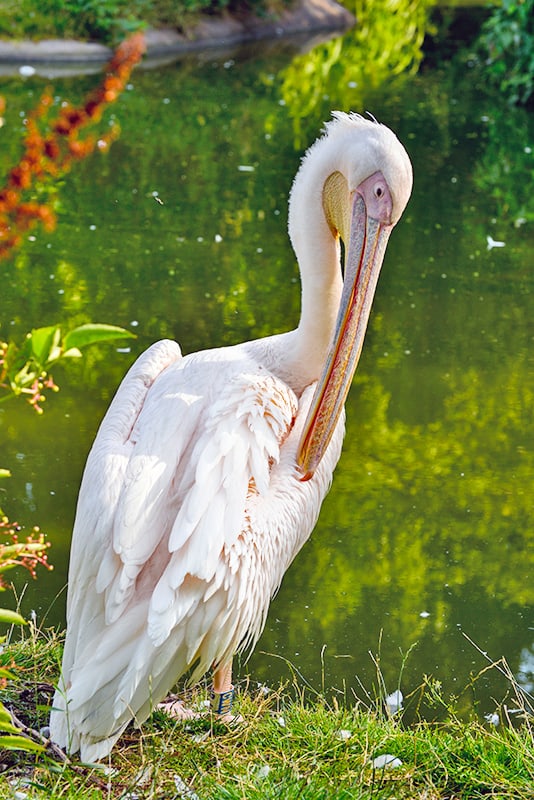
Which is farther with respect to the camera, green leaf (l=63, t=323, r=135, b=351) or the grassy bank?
the grassy bank

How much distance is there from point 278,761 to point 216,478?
0.61 meters

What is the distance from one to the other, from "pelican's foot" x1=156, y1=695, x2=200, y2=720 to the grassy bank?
1.7 inches

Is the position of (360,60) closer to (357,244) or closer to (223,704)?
(357,244)

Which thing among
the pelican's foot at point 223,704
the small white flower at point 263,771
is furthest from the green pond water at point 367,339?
the small white flower at point 263,771

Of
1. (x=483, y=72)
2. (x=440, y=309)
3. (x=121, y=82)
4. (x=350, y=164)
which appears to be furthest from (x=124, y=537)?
(x=483, y=72)

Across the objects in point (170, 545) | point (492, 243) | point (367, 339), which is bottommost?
point (367, 339)

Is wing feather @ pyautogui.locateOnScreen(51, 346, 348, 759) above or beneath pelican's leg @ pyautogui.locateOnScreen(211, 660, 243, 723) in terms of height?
above

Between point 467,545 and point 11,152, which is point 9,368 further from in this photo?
point 11,152

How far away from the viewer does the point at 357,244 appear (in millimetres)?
2684

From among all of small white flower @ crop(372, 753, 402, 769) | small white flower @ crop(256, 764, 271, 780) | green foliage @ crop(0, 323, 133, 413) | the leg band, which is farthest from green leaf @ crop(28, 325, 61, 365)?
the leg band

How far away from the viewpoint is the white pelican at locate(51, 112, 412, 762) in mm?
2260

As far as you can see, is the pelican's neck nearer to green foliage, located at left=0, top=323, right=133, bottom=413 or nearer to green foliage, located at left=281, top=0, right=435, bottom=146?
green foliage, located at left=0, top=323, right=133, bottom=413

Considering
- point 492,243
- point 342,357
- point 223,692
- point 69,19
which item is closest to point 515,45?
point 69,19

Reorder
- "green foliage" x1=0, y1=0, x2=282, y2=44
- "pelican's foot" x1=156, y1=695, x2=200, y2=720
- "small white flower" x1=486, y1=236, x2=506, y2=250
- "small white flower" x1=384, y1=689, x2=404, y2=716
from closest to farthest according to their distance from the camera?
"pelican's foot" x1=156, y1=695, x2=200, y2=720
"small white flower" x1=384, y1=689, x2=404, y2=716
"small white flower" x1=486, y1=236, x2=506, y2=250
"green foliage" x1=0, y1=0, x2=282, y2=44
